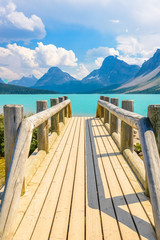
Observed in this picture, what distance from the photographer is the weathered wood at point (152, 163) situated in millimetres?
1636

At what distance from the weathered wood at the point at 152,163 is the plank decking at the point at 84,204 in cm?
29

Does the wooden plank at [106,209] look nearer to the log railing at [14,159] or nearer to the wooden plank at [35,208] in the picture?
the wooden plank at [35,208]

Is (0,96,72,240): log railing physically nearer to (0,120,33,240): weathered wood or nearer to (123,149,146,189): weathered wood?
(0,120,33,240): weathered wood

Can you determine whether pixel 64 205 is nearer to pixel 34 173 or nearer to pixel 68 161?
pixel 34 173

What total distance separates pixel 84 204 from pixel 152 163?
94 centimetres

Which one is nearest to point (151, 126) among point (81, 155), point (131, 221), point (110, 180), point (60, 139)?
point (131, 221)

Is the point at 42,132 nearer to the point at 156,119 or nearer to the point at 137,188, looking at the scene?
the point at 137,188

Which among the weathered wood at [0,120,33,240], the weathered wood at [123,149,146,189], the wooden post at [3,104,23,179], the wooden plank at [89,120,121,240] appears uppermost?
the wooden post at [3,104,23,179]

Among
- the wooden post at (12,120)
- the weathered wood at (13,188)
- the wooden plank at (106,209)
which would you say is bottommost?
the wooden plank at (106,209)

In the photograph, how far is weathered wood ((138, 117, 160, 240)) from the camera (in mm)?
1636

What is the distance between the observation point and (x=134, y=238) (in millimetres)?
1658

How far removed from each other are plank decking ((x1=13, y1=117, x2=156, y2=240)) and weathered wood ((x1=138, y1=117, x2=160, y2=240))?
0.29 meters

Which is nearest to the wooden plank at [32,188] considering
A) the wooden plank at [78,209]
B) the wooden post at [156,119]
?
the wooden plank at [78,209]

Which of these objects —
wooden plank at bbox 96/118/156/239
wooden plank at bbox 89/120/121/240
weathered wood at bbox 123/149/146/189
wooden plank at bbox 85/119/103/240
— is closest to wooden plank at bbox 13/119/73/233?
wooden plank at bbox 85/119/103/240
